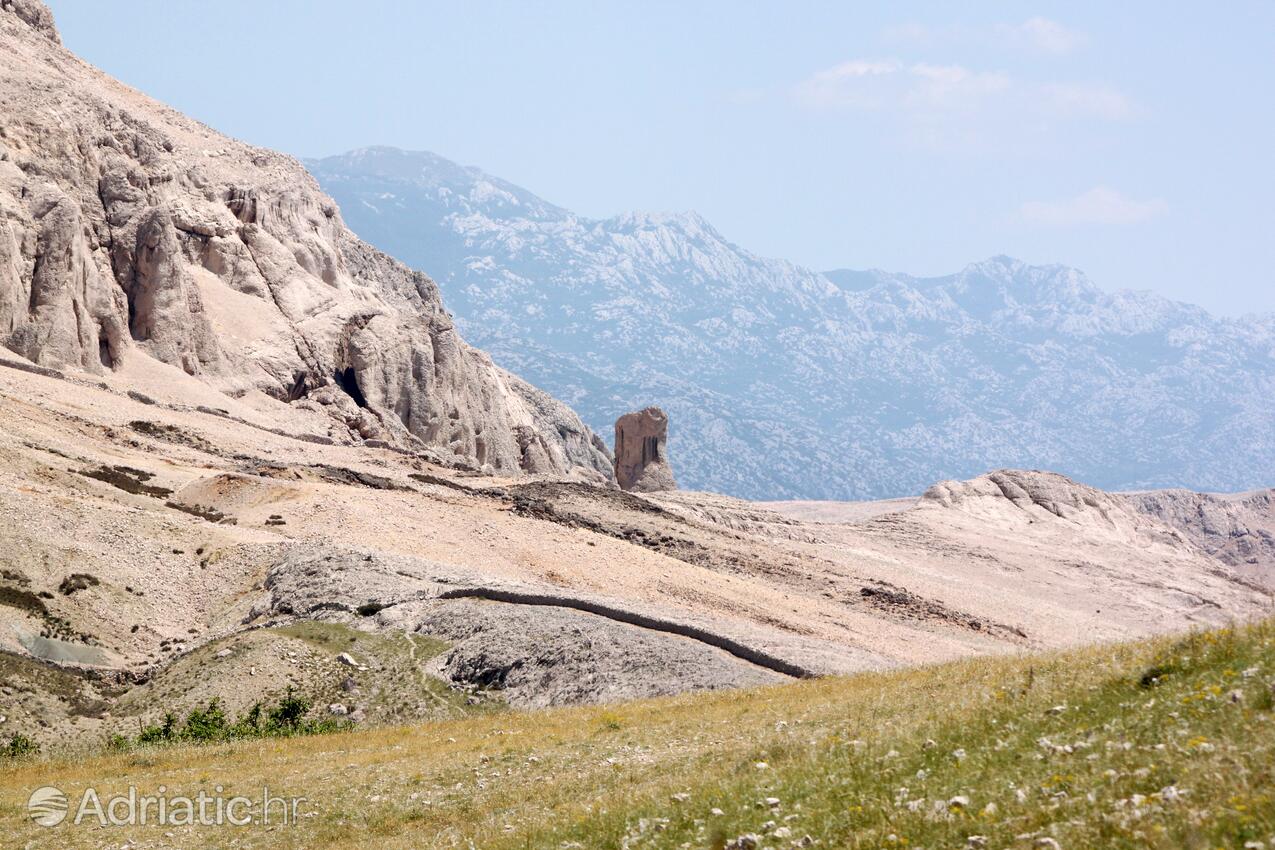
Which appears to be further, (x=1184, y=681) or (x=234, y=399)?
(x=234, y=399)

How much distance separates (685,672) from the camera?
104 feet

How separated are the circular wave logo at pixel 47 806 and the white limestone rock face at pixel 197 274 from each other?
50.6m

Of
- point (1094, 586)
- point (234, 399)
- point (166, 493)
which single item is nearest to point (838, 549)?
point (1094, 586)

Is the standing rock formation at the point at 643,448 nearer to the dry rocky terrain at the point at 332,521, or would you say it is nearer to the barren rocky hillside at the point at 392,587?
the dry rocky terrain at the point at 332,521

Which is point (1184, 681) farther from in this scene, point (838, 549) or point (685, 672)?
point (838, 549)

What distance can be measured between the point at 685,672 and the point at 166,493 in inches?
1022

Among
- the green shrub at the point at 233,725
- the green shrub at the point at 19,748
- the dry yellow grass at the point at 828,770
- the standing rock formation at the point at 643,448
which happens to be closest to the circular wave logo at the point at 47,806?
the dry yellow grass at the point at 828,770

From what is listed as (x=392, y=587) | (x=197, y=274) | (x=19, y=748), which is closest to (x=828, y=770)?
(x=19, y=748)

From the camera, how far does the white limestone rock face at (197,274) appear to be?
6888 cm

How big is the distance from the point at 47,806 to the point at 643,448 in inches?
3116

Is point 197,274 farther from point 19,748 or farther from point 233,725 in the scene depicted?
point 19,748

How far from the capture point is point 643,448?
97438 mm

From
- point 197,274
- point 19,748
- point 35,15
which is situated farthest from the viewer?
point 35,15

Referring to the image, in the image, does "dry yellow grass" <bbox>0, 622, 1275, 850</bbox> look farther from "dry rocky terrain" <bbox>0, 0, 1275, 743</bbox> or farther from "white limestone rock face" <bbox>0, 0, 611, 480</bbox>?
"white limestone rock face" <bbox>0, 0, 611, 480</bbox>
